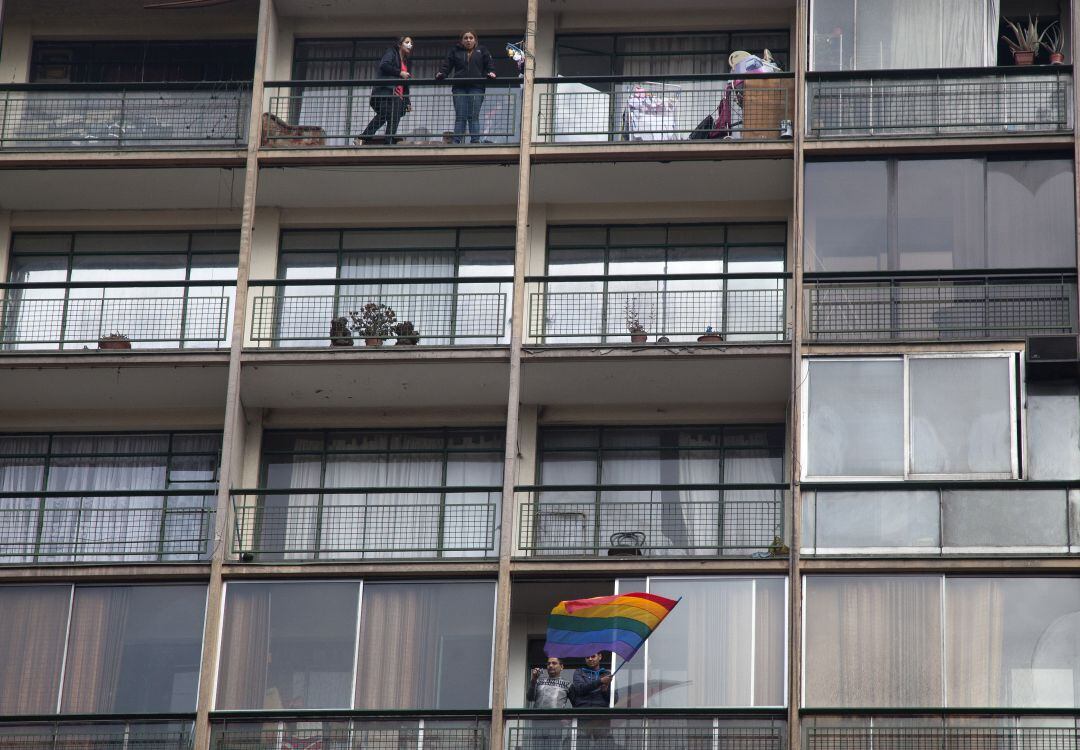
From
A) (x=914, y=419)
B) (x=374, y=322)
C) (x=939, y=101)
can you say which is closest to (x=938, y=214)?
(x=939, y=101)

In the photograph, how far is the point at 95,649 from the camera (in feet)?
94.2

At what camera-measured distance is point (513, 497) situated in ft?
95.9

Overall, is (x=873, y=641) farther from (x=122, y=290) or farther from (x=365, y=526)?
(x=122, y=290)

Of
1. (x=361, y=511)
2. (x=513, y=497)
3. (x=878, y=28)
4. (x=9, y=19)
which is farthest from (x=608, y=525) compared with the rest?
(x=9, y=19)

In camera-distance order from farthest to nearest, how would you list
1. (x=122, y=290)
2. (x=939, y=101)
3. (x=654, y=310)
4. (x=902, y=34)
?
(x=122, y=290) < (x=902, y=34) < (x=654, y=310) < (x=939, y=101)

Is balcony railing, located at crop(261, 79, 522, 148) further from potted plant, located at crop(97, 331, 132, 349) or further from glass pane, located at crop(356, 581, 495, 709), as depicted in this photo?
glass pane, located at crop(356, 581, 495, 709)

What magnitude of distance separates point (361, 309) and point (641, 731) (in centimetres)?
784

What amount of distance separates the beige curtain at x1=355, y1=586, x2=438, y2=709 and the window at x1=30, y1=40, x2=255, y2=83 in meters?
9.78

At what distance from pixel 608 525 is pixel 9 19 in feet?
42.5

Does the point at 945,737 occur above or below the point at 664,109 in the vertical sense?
below

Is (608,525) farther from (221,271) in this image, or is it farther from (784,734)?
(221,271)

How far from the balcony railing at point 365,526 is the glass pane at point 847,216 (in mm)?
5699

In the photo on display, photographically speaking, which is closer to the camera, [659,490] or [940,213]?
[659,490]

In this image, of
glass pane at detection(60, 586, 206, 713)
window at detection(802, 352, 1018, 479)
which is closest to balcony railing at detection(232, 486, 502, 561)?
glass pane at detection(60, 586, 206, 713)
